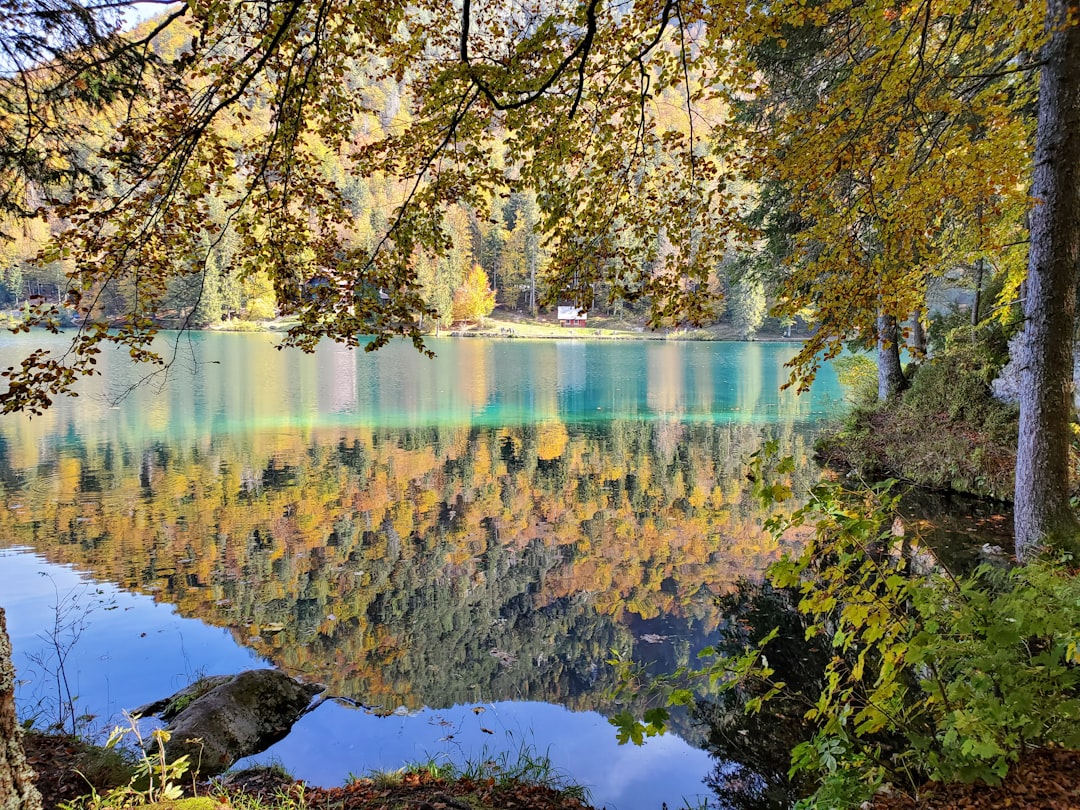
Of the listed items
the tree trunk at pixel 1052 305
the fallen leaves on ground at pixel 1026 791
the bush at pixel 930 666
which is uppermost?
the tree trunk at pixel 1052 305

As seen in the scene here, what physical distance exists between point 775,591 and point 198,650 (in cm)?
701

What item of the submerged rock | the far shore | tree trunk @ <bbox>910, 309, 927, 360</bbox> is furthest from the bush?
the far shore

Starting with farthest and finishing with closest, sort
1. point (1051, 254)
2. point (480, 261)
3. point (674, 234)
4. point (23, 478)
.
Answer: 1. point (480, 261)
2. point (23, 478)
3. point (1051, 254)
4. point (674, 234)

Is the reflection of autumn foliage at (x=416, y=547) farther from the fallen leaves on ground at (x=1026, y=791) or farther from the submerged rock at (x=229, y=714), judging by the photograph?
the fallen leaves on ground at (x=1026, y=791)

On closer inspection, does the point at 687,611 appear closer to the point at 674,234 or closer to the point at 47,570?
the point at 674,234

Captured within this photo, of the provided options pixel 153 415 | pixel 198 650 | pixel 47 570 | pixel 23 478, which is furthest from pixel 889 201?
pixel 153 415

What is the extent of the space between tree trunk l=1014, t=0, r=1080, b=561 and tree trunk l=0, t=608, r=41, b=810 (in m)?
6.14

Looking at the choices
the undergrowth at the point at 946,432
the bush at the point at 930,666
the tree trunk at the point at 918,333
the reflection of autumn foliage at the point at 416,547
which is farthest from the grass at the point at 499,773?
the tree trunk at the point at 918,333

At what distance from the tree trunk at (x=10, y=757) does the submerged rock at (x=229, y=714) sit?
3.16 m

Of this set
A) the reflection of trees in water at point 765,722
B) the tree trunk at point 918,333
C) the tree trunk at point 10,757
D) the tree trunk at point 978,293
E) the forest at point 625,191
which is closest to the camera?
the tree trunk at point 10,757

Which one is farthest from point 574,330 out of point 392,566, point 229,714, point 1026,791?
point 1026,791

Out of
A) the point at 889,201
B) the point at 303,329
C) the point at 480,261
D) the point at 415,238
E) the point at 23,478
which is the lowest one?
the point at 23,478

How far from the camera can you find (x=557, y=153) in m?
3.75

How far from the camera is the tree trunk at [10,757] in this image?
5.05ft
